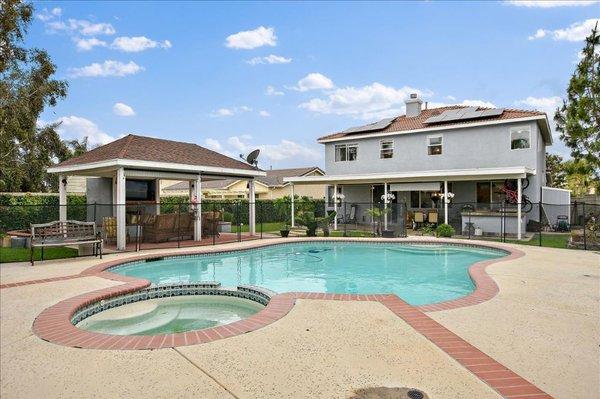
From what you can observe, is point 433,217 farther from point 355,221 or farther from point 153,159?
point 153,159

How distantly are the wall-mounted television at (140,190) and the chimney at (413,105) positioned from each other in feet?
57.8

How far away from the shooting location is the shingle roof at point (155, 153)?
14578 millimetres

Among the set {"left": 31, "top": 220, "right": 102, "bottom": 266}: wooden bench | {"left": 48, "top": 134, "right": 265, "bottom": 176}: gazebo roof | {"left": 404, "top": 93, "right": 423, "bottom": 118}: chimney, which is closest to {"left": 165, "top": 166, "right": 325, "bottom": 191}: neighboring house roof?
{"left": 404, "top": 93, "right": 423, "bottom": 118}: chimney

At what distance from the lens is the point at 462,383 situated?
3.38 m

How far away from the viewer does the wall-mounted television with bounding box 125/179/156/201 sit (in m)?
18.7

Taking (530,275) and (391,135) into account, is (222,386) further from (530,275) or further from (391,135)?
(391,135)

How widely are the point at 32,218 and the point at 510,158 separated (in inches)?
989

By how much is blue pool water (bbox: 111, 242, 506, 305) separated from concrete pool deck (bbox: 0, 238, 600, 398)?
2843 millimetres

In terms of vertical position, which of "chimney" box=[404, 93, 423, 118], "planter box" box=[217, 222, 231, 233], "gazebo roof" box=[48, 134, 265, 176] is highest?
"chimney" box=[404, 93, 423, 118]

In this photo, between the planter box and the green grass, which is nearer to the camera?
the green grass

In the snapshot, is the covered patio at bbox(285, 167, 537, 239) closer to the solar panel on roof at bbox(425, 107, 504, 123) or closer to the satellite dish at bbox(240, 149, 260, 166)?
the solar panel on roof at bbox(425, 107, 504, 123)

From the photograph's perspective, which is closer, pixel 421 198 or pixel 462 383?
pixel 462 383

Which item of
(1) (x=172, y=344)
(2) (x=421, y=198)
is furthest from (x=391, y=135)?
(1) (x=172, y=344)

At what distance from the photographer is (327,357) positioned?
12.9ft
